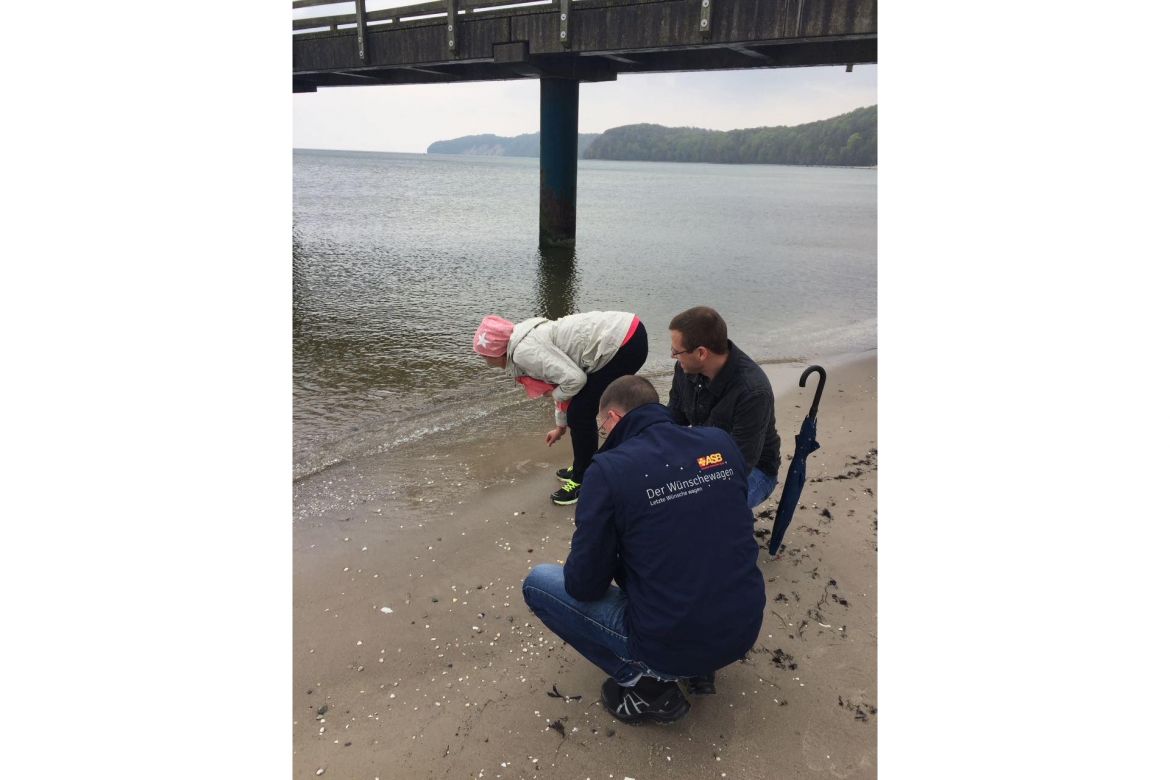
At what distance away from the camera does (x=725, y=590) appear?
7.80 feet

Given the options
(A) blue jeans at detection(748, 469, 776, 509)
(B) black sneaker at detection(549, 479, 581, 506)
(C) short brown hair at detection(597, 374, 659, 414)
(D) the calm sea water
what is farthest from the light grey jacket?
(D) the calm sea water

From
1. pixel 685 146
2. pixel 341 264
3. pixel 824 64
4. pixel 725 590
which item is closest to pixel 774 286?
pixel 824 64

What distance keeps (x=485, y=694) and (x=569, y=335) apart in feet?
6.92

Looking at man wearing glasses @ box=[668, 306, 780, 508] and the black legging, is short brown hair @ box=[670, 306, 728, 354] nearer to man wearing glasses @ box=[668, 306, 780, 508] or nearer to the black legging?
man wearing glasses @ box=[668, 306, 780, 508]

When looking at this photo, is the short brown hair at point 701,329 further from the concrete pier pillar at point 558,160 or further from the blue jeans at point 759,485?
the concrete pier pillar at point 558,160

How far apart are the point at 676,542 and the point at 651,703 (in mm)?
731

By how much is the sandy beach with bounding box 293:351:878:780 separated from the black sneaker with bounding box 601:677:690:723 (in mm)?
46

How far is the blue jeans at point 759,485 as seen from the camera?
3693 millimetres

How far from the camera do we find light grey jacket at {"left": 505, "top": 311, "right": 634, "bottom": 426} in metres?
4.12

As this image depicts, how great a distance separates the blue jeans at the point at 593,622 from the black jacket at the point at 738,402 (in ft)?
3.51

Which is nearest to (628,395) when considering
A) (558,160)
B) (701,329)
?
(701,329)

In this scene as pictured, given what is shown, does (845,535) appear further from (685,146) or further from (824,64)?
(685,146)

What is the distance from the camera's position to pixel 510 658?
302 centimetres

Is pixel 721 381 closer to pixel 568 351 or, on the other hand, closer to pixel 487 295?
pixel 568 351
